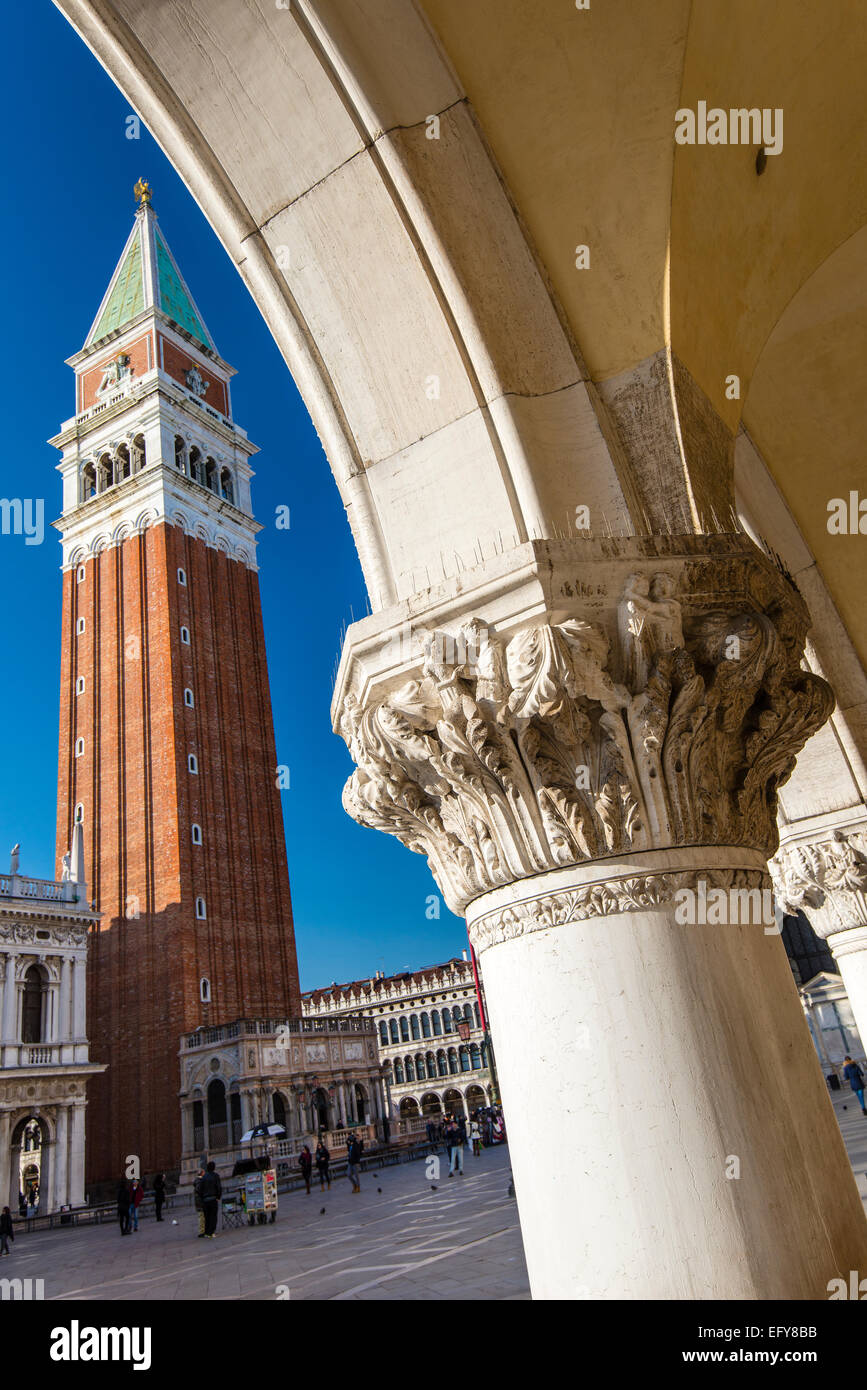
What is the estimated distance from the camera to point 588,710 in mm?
2553

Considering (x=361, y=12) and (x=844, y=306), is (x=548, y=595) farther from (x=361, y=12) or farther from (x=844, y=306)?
(x=844, y=306)

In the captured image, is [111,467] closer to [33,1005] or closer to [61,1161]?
[33,1005]

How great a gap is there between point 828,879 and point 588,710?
134 inches

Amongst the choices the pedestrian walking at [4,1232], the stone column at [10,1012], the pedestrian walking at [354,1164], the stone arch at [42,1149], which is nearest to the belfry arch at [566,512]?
the pedestrian walking at [354,1164]

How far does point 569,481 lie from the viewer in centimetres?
299

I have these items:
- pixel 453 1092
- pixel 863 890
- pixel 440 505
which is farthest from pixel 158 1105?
pixel 453 1092

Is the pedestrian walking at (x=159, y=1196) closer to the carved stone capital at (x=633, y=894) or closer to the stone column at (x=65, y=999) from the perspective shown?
the stone column at (x=65, y=999)

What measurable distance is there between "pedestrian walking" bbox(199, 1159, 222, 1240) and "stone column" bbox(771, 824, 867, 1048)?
407 inches

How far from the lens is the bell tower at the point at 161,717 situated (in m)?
29.0

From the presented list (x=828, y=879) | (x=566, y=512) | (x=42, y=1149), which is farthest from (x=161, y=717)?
(x=566, y=512)

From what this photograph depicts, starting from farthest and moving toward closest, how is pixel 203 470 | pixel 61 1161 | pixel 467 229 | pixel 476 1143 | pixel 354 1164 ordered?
1. pixel 203 470
2. pixel 61 1161
3. pixel 476 1143
4. pixel 354 1164
5. pixel 467 229

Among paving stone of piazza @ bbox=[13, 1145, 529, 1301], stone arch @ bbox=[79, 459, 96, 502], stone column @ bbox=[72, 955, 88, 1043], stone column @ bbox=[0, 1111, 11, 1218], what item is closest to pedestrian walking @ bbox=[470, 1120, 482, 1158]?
paving stone of piazza @ bbox=[13, 1145, 529, 1301]

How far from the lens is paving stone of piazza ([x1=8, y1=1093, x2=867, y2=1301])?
259 inches
